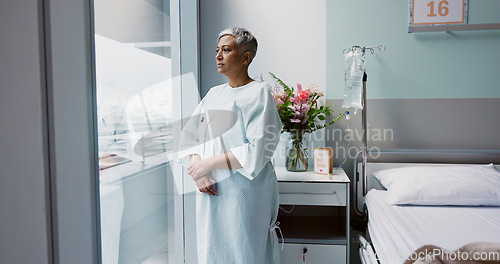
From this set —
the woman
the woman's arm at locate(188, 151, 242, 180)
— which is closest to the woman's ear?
the woman

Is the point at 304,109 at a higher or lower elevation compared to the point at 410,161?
higher

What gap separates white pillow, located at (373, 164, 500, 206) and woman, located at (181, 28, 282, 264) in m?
0.80

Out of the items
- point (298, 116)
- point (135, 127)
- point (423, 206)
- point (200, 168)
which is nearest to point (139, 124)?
point (135, 127)

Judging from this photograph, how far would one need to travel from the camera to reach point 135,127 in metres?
1.59

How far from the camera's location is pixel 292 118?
2.11 m

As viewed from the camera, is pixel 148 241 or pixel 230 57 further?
pixel 148 241

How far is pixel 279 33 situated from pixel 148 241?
1.61 meters

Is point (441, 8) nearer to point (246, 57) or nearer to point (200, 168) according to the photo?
point (246, 57)

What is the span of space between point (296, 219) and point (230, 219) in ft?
3.21

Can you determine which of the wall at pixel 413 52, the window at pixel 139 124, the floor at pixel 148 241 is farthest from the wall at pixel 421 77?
the floor at pixel 148 241

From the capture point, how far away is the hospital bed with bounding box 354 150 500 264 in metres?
1.36

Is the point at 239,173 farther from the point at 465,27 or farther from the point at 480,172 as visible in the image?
the point at 465,27

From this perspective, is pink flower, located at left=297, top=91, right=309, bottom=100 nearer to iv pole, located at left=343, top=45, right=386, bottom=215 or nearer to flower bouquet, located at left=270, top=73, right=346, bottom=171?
flower bouquet, located at left=270, top=73, right=346, bottom=171

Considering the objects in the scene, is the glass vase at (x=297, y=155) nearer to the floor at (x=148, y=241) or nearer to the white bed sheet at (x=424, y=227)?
the white bed sheet at (x=424, y=227)
